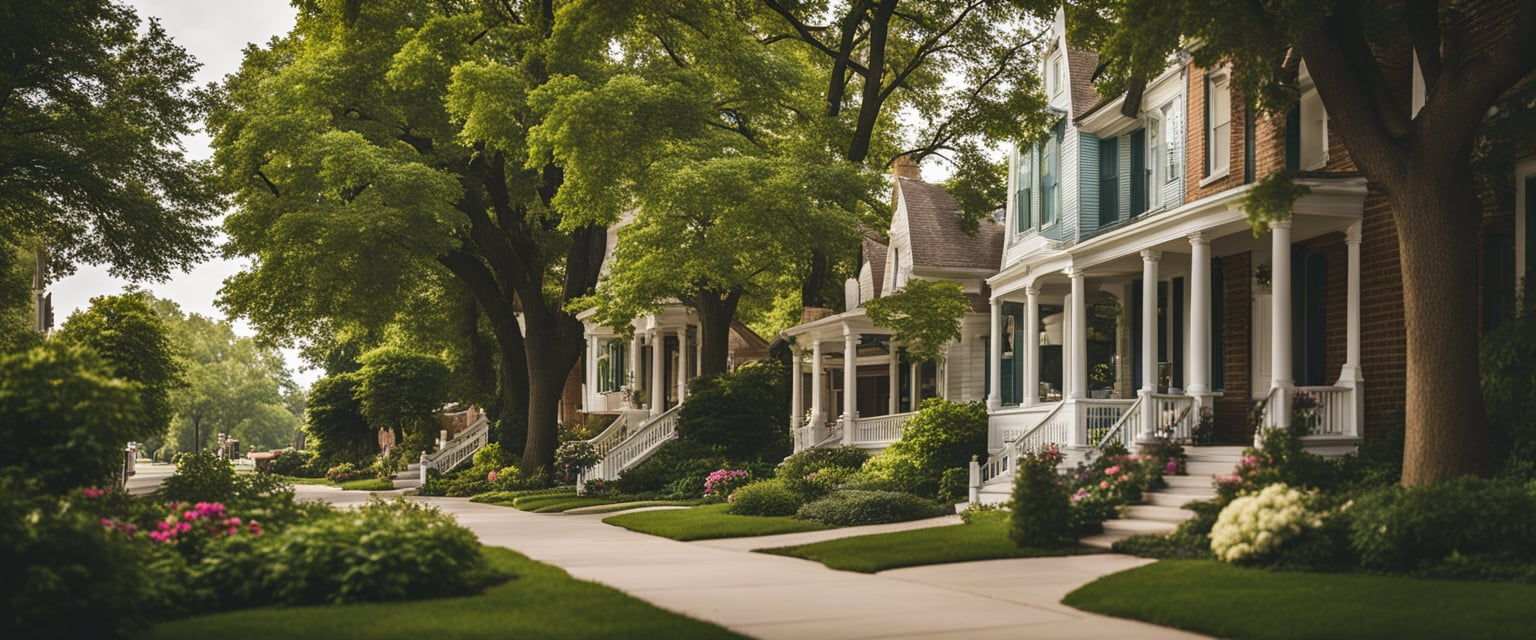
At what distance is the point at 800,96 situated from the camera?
3228cm

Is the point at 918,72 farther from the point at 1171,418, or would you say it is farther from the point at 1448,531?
the point at 1448,531

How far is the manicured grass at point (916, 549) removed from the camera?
15148mm

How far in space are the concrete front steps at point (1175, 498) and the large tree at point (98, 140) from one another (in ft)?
77.4

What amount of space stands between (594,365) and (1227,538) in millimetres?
34389

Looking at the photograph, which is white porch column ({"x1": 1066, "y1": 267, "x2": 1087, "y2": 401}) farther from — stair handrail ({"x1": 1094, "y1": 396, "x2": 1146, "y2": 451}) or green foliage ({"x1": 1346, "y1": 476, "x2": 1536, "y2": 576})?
green foliage ({"x1": 1346, "y1": 476, "x2": 1536, "y2": 576})

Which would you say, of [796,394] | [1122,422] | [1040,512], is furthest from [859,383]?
[1040,512]

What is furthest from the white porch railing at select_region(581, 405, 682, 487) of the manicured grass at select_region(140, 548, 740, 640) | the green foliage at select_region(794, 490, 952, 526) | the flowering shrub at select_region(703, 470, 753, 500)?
the manicured grass at select_region(140, 548, 740, 640)

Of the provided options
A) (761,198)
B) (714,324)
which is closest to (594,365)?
(714,324)

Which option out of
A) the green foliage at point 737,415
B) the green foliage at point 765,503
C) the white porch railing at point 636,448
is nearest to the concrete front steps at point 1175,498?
the green foliage at point 765,503

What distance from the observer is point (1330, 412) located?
1877cm

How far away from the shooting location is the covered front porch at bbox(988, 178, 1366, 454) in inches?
Answer: 732

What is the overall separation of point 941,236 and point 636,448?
32.3 feet

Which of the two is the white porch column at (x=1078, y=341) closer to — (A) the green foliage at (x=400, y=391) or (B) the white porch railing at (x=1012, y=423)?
(B) the white porch railing at (x=1012, y=423)

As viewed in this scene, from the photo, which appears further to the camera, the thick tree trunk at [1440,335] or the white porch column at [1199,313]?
the white porch column at [1199,313]
